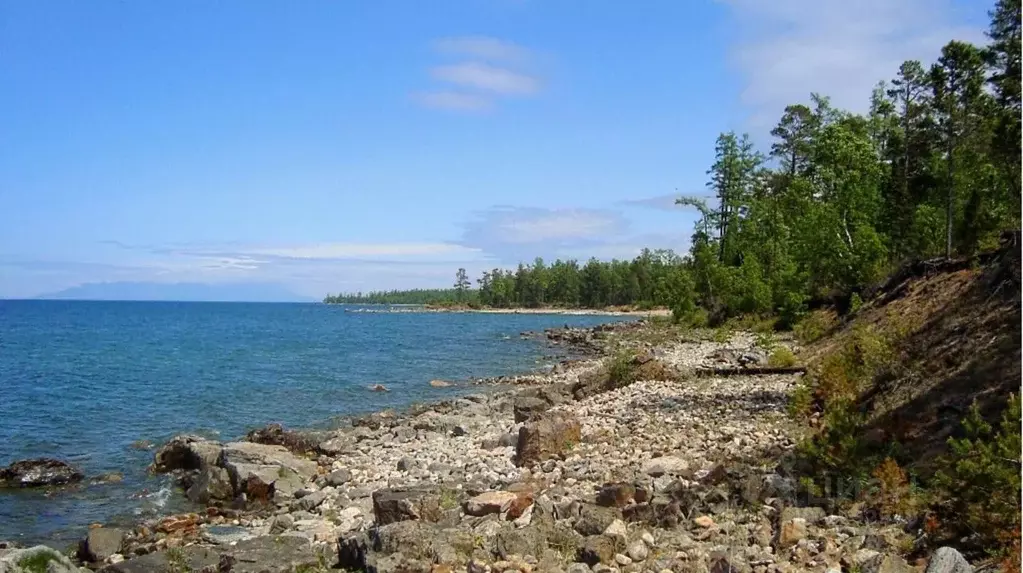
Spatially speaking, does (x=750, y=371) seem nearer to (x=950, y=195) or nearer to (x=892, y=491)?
(x=892, y=491)

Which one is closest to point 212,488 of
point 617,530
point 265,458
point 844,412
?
point 265,458

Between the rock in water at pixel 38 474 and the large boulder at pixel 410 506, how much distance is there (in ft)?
30.9

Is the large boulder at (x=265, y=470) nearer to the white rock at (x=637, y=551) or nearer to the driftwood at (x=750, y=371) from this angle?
the white rock at (x=637, y=551)

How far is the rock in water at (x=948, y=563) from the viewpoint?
5.97 metres

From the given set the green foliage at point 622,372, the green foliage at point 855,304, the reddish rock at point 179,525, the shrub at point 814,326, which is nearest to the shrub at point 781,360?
the green foliage at point 622,372

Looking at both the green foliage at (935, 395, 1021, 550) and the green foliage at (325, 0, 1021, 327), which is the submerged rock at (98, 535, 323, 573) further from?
the green foliage at (325, 0, 1021, 327)

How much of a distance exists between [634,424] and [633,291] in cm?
12747

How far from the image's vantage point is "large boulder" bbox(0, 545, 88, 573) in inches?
341

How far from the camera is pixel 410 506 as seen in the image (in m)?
10.1

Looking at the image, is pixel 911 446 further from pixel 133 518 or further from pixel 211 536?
pixel 133 518

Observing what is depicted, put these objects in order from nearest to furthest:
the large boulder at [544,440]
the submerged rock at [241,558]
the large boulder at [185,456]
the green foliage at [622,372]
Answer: the submerged rock at [241,558], the large boulder at [544,440], the large boulder at [185,456], the green foliage at [622,372]

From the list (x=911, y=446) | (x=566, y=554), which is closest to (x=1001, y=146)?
(x=911, y=446)

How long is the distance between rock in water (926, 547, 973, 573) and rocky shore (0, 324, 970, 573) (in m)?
0.02

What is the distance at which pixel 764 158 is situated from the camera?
63375mm
